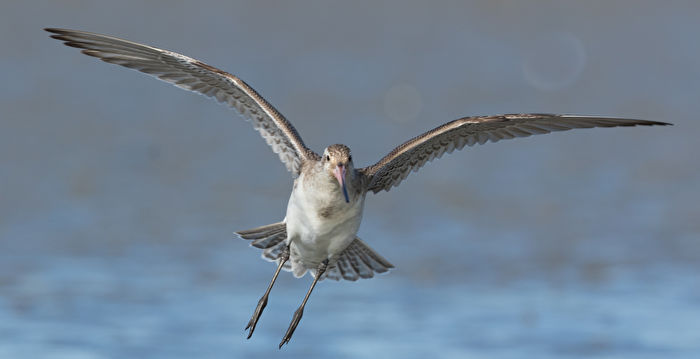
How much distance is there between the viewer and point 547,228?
16359 millimetres

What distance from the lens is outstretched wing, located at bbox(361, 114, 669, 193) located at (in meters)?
9.93

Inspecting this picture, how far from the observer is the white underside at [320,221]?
9.48 metres

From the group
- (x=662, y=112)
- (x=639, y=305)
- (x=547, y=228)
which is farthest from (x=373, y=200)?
(x=662, y=112)

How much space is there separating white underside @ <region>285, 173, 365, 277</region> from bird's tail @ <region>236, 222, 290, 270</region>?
2.35 ft

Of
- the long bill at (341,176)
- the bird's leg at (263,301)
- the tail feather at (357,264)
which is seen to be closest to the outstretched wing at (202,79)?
the bird's leg at (263,301)

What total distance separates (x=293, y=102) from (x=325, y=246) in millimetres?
9345

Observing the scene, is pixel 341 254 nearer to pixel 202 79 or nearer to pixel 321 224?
pixel 321 224

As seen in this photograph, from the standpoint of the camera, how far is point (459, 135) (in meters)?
10.5

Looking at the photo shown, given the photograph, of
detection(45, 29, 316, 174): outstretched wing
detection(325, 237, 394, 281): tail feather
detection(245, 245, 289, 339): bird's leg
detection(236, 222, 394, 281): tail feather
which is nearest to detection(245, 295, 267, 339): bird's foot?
detection(245, 245, 289, 339): bird's leg

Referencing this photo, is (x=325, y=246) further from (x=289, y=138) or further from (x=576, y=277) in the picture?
(x=576, y=277)

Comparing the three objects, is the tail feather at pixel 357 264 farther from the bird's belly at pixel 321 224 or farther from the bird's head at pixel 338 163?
the bird's head at pixel 338 163

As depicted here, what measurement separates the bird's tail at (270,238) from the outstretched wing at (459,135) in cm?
89

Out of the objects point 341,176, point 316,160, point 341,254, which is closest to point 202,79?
point 316,160

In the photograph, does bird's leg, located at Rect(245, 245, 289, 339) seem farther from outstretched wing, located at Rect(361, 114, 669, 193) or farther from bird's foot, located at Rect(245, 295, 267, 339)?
outstretched wing, located at Rect(361, 114, 669, 193)
